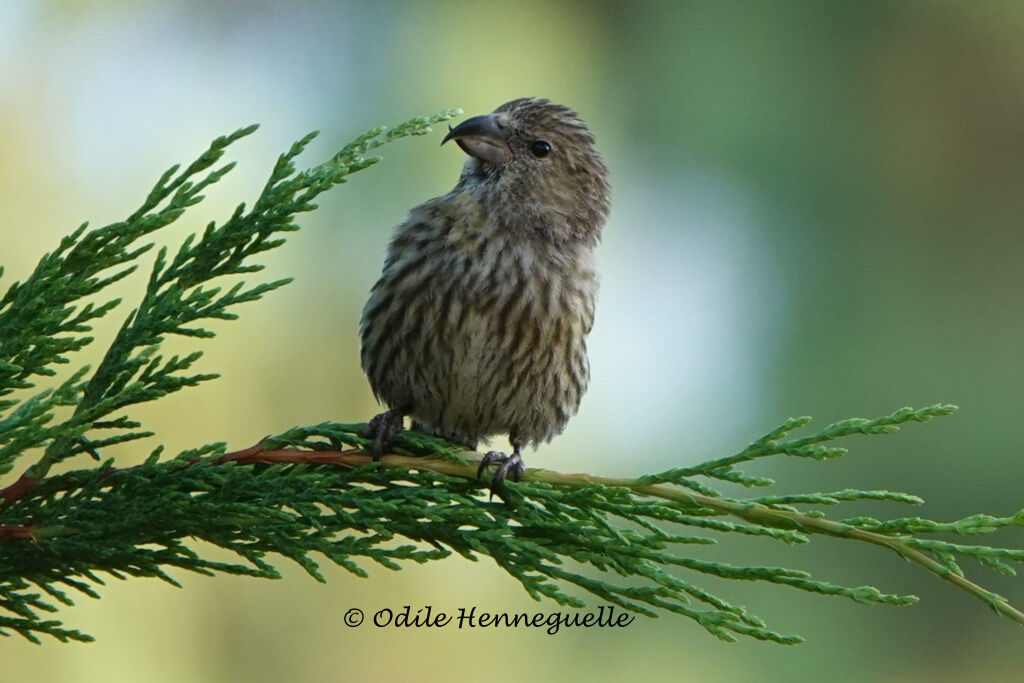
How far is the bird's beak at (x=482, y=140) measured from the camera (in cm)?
450

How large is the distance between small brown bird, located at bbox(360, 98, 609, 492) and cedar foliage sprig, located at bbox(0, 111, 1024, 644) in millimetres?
1215

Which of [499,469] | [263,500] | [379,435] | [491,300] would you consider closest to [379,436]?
[379,435]

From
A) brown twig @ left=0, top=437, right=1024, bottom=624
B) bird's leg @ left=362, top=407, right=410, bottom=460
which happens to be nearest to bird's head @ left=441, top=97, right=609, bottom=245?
bird's leg @ left=362, top=407, right=410, bottom=460

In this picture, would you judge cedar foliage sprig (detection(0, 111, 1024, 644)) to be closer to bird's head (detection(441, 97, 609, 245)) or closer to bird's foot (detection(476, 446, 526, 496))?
bird's foot (detection(476, 446, 526, 496))

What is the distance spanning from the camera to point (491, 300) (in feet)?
13.4

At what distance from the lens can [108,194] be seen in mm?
7602

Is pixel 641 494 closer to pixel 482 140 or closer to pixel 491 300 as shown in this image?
pixel 491 300

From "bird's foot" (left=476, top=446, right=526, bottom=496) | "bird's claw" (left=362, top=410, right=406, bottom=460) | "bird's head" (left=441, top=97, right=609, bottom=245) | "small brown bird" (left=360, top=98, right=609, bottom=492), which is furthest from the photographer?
"bird's head" (left=441, top=97, right=609, bottom=245)

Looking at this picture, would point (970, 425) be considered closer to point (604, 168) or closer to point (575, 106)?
point (575, 106)

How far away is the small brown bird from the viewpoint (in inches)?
161

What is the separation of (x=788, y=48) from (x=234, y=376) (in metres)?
5.57

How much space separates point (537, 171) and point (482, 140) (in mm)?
229

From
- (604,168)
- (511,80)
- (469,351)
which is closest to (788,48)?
(511,80)

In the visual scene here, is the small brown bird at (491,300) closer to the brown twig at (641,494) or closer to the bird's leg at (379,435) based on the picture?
the bird's leg at (379,435)
